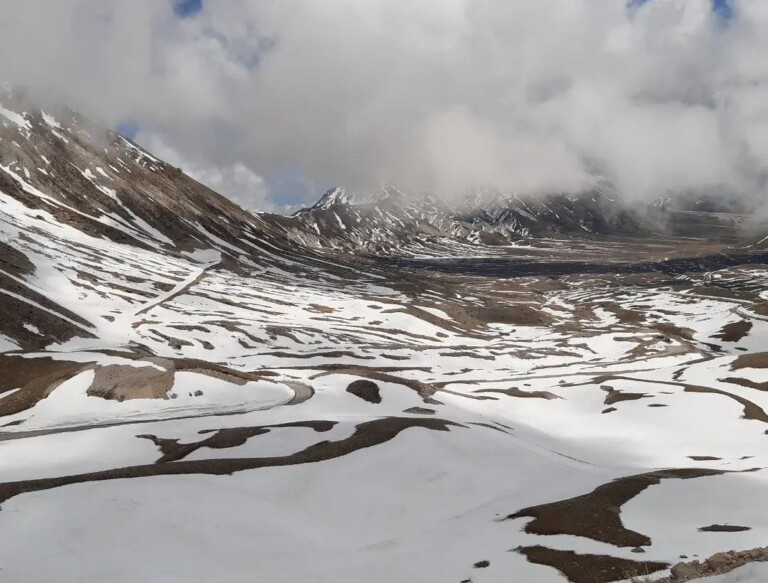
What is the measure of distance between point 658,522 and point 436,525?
1232cm

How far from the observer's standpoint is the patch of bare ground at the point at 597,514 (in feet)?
94.0

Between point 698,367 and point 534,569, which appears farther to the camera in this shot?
point 698,367

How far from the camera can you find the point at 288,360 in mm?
105938

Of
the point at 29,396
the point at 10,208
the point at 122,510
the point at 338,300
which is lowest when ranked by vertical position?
the point at 122,510

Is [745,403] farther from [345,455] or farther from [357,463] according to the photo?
[345,455]

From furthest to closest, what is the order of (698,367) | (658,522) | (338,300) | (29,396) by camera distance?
(338,300), (698,367), (29,396), (658,522)

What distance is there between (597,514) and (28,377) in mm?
65876

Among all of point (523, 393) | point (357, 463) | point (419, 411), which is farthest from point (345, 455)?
point (523, 393)

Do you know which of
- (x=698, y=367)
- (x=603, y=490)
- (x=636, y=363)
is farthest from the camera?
(x=636, y=363)

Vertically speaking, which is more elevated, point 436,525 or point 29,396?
point 29,396

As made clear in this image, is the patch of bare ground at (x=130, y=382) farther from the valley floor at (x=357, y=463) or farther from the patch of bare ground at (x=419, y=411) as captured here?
the patch of bare ground at (x=419, y=411)

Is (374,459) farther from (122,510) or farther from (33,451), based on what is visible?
(33,451)

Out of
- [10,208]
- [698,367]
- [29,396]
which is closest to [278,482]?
[29,396]

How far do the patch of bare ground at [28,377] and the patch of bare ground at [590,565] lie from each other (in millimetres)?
54710
